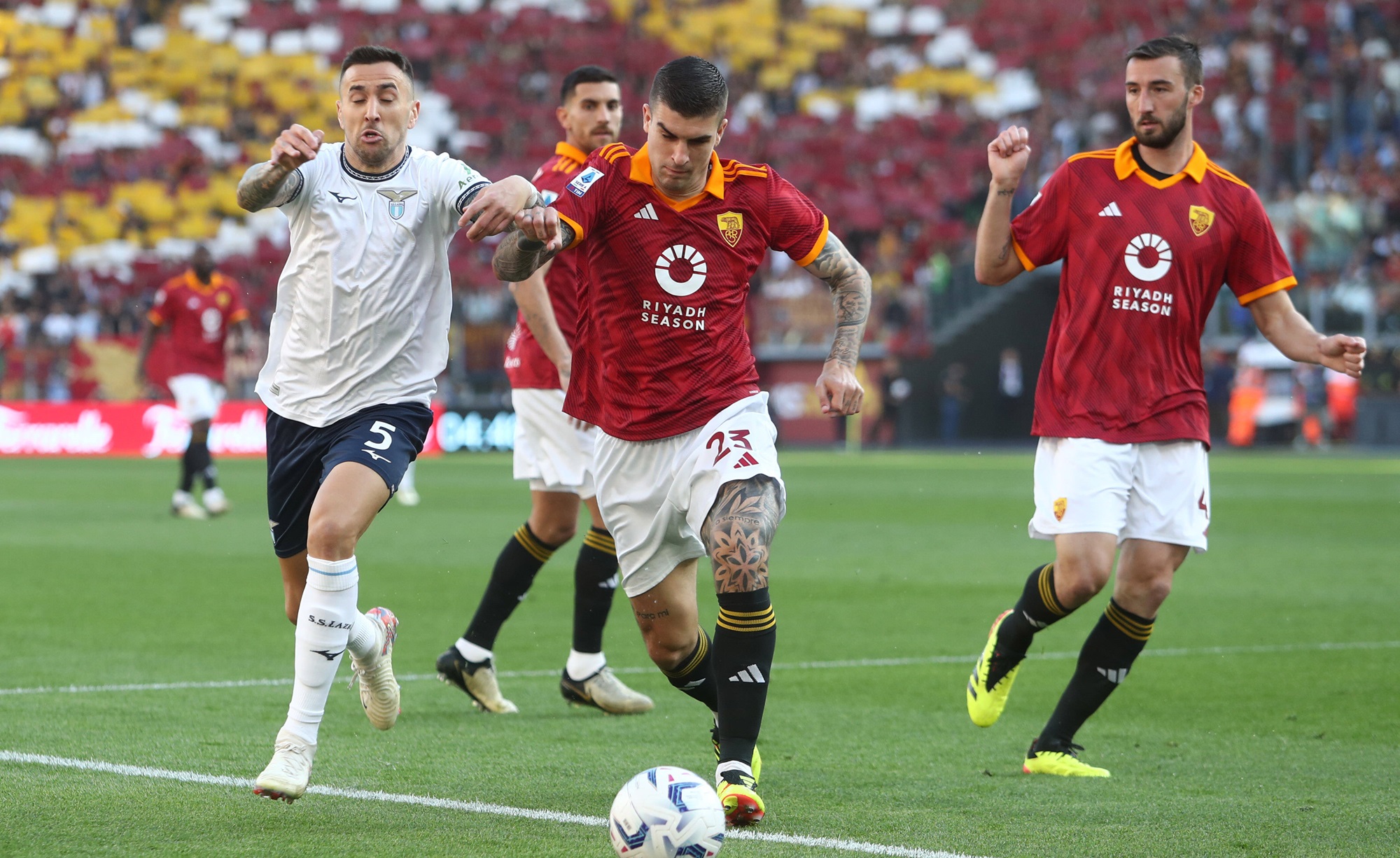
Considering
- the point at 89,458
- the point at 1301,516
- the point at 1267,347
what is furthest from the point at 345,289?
the point at 1267,347

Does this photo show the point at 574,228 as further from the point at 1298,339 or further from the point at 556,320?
the point at 1298,339

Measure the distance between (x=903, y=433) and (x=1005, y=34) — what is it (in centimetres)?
1044

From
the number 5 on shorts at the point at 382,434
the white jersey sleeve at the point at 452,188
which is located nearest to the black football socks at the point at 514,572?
the number 5 on shorts at the point at 382,434

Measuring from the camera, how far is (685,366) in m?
5.12

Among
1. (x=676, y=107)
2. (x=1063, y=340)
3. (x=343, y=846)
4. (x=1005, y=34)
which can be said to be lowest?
(x=343, y=846)

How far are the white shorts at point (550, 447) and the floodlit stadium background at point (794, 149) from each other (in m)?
21.8

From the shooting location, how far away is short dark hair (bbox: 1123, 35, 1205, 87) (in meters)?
5.67

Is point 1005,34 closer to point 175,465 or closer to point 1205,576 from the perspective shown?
point 175,465

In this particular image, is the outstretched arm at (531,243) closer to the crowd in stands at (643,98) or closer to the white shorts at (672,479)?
the white shorts at (672,479)

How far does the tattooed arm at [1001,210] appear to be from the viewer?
18.2ft

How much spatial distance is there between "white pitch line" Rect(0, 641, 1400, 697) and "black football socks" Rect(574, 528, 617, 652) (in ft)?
3.00

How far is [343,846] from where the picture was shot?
4281 mm

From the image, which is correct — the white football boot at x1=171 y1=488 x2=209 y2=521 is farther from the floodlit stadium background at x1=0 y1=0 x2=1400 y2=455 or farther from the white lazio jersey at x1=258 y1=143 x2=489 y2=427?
the floodlit stadium background at x1=0 y1=0 x2=1400 y2=455

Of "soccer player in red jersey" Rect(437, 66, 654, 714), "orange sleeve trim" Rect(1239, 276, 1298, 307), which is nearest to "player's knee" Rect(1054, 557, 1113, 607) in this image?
"orange sleeve trim" Rect(1239, 276, 1298, 307)
